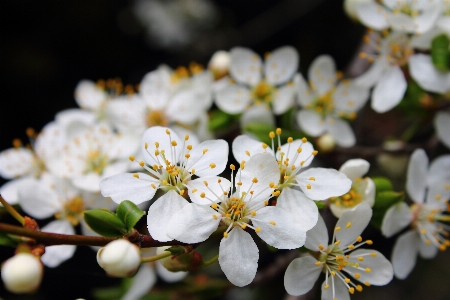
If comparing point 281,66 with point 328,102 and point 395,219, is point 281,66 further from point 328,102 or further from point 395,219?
point 395,219

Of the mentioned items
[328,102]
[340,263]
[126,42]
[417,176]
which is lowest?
[417,176]

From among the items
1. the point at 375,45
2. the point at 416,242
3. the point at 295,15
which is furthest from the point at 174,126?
the point at 295,15

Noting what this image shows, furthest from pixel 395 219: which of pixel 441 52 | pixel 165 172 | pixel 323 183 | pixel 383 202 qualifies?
pixel 165 172

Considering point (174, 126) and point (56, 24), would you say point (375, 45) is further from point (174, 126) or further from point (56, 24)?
point (56, 24)

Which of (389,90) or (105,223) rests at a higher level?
(105,223)

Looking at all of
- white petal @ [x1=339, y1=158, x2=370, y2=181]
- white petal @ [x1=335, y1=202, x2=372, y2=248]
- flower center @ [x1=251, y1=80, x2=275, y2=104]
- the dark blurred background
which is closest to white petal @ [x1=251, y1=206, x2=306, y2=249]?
white petal @ [x1=335, y1=202, x2=372, y2=248]

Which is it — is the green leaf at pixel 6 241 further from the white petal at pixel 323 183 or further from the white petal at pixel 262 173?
the white petal at pixel 323 183

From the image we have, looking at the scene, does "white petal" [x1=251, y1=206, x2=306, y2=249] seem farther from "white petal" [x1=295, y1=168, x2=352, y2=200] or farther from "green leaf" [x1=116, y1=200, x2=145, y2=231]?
"green leaf" [x1=116, y1=200, x2=145, y2=231]

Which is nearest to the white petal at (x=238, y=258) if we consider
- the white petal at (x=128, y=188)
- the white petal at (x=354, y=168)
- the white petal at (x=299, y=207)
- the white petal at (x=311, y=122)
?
the white petal at (x=299, y=207)
